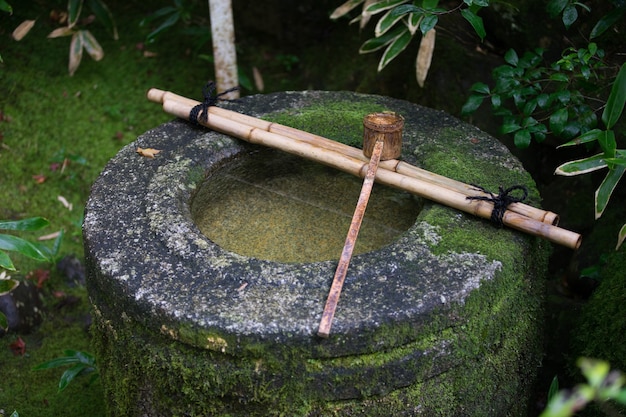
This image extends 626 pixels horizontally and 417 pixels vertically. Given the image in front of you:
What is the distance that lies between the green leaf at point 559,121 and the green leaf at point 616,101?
11.9 inches

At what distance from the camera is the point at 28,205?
410 centimetres

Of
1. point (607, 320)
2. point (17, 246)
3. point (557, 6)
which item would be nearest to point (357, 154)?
point (557, 6)

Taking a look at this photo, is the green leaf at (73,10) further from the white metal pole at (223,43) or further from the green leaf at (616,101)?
the green leaf at (616,101)

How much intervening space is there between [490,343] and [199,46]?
2.96 meters

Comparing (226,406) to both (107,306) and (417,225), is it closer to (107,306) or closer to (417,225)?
(107,306)

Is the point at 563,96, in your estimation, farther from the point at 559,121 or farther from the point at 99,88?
the point at 99,88

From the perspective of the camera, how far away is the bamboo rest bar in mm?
2312

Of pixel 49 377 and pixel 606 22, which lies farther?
pixel 49 377

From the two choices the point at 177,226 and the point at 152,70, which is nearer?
the point at 177,226

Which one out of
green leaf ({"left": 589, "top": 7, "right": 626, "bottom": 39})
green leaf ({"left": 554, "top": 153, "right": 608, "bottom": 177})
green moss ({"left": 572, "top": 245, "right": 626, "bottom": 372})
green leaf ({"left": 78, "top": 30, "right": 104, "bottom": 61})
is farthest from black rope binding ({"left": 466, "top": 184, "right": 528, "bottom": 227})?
green leaf ({"left": 78, "top": 30, "right": 104, "bottom": 61})

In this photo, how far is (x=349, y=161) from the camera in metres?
2.66

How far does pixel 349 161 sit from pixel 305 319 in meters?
0.88

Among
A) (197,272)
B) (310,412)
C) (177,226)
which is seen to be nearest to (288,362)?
(310,412)

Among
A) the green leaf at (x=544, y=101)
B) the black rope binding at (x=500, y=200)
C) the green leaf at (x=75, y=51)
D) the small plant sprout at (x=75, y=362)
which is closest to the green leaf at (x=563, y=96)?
the green leaf at (x=544, y=101)
